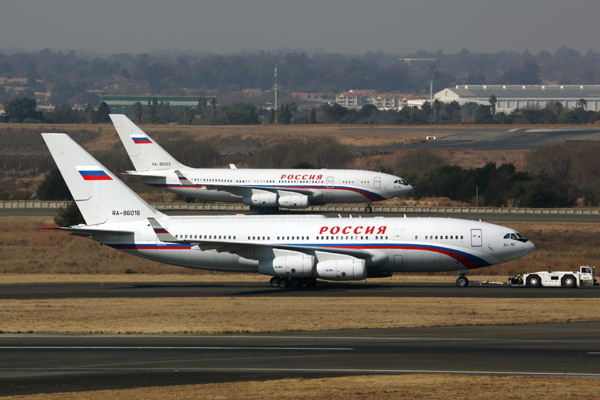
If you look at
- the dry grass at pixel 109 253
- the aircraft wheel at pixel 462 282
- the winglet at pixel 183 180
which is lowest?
the dry grass at pixel 109 253

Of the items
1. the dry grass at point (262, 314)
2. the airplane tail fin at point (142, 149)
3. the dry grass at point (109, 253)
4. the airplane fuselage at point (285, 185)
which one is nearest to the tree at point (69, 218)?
the dry grass at point (109, 253)

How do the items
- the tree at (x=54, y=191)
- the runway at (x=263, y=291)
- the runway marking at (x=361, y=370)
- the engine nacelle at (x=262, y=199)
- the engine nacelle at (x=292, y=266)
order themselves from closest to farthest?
1. the runway marking at (x=361, y=370)
2. the runway at (x=263, y=291)
3. the engine nacelle at (x=292, y=266)
4. the engine nacelle at (x=262, y=199)
5. the tree at (x=54, y=191)

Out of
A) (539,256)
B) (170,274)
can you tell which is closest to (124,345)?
(170,274)

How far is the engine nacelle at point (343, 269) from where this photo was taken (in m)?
44.6

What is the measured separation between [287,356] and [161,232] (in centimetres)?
2226

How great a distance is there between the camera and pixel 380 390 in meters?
22.0

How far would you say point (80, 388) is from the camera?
2247 centimetres

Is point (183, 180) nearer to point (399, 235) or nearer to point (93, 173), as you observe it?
point (93, 173)

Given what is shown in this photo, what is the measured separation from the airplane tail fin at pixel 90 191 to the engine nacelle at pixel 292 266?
882 cm

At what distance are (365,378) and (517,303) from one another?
17.5 meters

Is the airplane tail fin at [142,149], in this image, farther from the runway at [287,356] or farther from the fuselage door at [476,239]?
the runway at [287,356]

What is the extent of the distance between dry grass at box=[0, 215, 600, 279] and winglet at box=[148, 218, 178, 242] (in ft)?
33.8

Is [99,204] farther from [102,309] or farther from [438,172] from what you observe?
[438,172]

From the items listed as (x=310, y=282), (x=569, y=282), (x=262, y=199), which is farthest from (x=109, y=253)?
(x=569, y=282)
